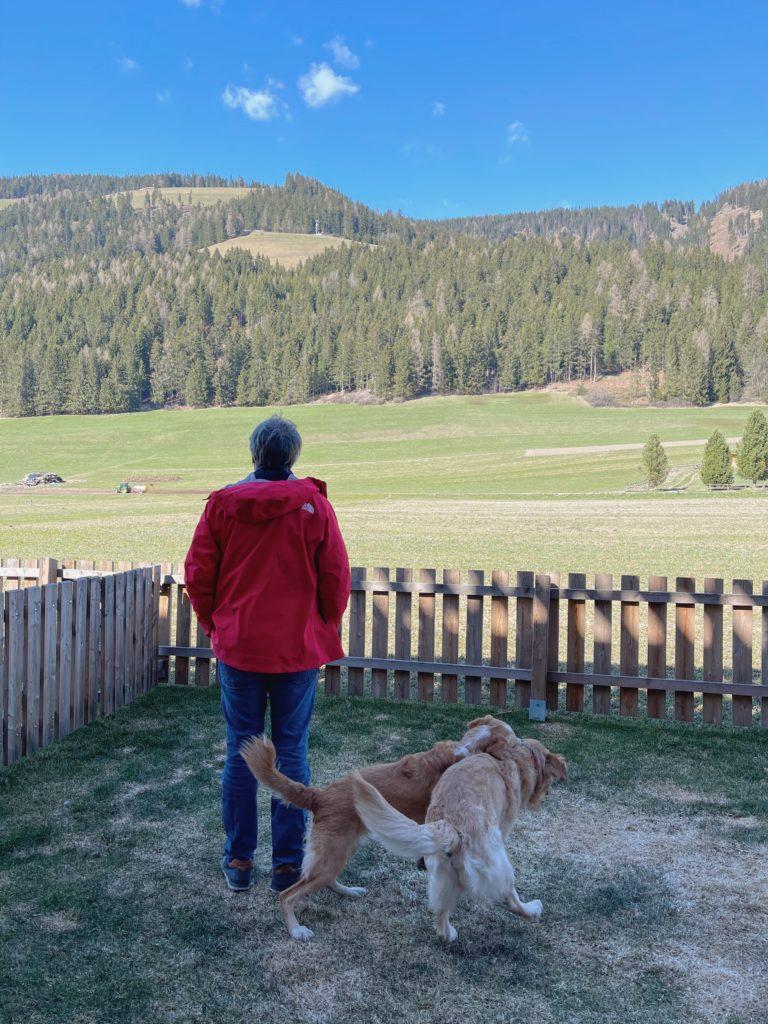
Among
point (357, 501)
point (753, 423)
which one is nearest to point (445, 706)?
point (357, 501)

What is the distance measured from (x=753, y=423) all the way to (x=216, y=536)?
48.4 meters

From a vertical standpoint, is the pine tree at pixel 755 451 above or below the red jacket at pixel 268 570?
above

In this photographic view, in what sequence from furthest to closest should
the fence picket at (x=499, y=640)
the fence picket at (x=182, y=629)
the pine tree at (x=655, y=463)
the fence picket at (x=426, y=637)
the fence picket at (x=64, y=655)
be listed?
1. the pine tree at (x=655, y=463)
2. the fence picket at (x=182, y=629)
3. the fence picket at (x=426, y=637)
4. the fence picket at (x=499, y=640)
5. the fence picket at (x=64, y=655)

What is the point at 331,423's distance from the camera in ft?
296

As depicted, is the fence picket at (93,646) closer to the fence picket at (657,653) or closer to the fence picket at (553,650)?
the fence picket at (553,650)

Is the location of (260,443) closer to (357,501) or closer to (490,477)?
(357,501)

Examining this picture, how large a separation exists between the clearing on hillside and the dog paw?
174 meters

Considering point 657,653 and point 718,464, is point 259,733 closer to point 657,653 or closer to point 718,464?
point 657,653

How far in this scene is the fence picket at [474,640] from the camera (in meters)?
6.57

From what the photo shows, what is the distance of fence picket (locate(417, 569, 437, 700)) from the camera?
21.9 ft

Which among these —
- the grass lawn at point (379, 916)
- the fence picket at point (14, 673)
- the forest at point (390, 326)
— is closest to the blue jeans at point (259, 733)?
the grass lawn at point (379, 916)

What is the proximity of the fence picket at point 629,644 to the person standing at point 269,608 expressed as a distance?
3.35 m

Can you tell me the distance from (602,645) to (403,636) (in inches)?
66.3

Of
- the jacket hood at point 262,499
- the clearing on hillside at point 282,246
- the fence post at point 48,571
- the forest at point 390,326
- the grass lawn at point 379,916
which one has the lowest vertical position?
the grass lawn at point 379,916
